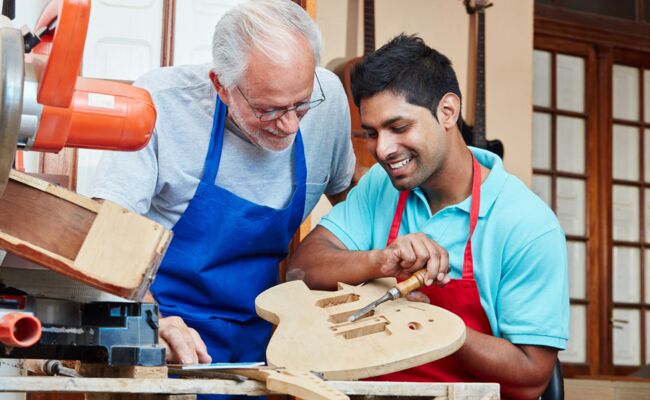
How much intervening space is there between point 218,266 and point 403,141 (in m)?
0.52

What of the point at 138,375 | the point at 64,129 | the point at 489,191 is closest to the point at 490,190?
the point at 489,191

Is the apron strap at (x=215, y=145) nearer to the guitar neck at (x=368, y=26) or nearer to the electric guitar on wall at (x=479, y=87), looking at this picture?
the guitar neck at (x=368, y=26)

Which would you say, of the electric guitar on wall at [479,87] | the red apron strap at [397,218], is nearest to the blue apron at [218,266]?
the red apron strap at [397,218]

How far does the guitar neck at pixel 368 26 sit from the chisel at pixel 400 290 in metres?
2.76

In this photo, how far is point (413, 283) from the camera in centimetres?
174

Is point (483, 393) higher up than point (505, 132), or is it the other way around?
point (505, 132)

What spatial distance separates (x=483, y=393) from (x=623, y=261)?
217 inches

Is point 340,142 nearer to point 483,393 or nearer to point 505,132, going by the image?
point 483,393

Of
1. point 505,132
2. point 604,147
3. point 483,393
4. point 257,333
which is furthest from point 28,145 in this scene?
point 604,147

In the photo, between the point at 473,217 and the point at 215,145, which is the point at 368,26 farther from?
the point at 473,217

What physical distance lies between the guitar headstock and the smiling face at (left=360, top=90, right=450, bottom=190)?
3.02 metres

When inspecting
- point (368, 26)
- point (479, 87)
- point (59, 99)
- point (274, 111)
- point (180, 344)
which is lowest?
point (180, 344)

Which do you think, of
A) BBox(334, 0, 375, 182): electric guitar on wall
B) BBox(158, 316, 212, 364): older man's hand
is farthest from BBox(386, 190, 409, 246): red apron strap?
BBox(334, 0, 375, 182): electric guitar on wall

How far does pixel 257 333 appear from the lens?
2.14 m
